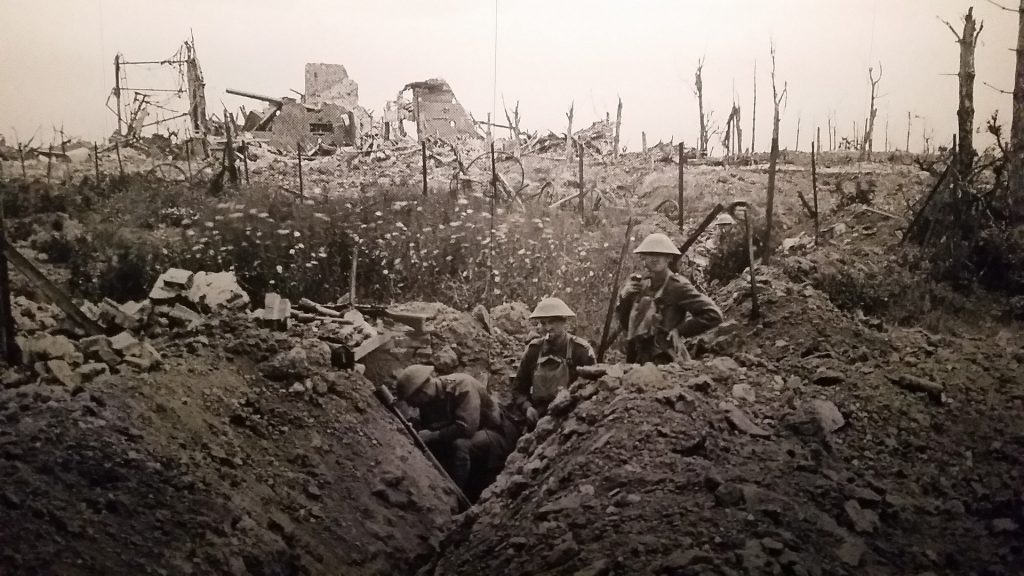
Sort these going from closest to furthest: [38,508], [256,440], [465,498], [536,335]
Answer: [38,508]
[256,440]
[465,498]
[536,335]

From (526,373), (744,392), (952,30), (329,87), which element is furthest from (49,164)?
(952,30)

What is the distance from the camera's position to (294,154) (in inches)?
211

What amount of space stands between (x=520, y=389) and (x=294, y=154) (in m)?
2.58

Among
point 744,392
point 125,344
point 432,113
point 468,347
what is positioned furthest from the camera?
point 432,113

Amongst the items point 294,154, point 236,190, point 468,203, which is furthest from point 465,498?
point 294,154

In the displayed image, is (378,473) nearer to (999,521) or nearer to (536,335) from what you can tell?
(536,335)

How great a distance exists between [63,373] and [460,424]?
215 cm

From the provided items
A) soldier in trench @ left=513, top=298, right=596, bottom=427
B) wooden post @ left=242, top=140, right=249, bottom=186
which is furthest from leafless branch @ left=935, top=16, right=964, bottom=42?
wooden post @ left=242, top=140, right=249, bottom=186

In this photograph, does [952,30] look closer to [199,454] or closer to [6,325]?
[199,454]

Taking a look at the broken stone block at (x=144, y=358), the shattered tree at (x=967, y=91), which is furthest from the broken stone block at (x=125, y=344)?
the shattered tree at (x=967, y=91)

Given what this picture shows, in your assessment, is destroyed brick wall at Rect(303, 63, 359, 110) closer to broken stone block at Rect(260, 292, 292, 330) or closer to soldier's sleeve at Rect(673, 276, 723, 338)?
broken stone block at Rect(260, 292, 292, 330)

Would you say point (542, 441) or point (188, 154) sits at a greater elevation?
point (188, 154)

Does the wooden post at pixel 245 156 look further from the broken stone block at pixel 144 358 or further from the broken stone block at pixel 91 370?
the broken stone block at pixel 91 370

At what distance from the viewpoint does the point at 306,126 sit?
5543 millimetres
